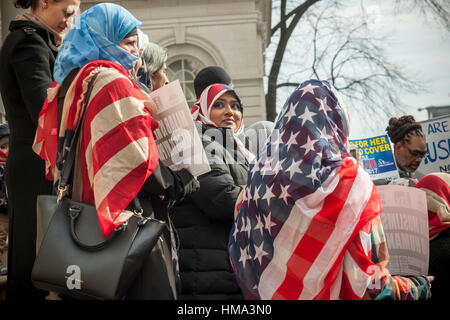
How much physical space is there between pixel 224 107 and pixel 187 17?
530 inches

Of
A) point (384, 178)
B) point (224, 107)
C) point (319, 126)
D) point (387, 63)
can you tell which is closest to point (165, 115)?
point (319, 126)

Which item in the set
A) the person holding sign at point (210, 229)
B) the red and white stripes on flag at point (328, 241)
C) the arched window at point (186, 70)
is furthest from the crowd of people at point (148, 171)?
the arched window at point (186, 70)

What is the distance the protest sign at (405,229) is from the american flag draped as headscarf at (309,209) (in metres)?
0.46

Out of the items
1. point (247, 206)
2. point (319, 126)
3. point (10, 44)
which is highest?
point (10, 44)

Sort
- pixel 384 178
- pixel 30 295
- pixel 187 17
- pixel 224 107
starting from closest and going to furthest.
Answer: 1. pixel 30 295
2. pixel 224 107
3. pixel 384 178
4. pixel 187 17

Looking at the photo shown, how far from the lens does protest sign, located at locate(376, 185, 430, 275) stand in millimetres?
2873

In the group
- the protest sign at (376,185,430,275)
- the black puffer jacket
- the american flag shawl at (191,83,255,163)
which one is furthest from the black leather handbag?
the american flag shawl at (191,83,255,163)

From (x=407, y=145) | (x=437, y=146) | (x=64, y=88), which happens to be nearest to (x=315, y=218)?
(x=64, y=88)

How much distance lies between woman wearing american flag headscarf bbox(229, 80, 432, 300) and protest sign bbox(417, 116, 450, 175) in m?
5.83

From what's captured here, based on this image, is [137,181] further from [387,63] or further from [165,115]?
[387,63]

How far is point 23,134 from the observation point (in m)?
2.90

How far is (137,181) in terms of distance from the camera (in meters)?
2.37

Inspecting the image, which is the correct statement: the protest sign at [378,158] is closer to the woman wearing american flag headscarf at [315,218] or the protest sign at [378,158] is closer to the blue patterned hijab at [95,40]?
the woman wearing american flag headscarf at [315,218]

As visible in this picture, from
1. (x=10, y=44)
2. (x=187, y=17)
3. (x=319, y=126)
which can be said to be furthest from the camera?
(x=187, y=17)
